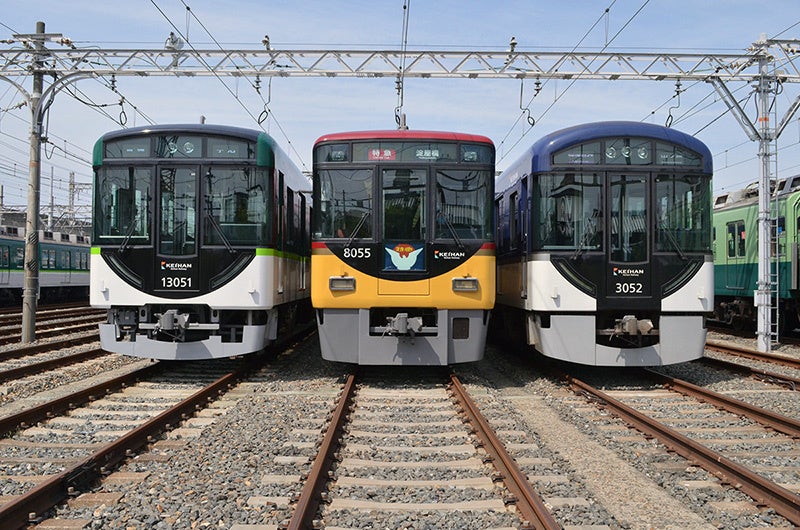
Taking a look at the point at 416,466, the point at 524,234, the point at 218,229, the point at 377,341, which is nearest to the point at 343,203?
the point at 218,229

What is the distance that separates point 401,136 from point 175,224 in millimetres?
3321

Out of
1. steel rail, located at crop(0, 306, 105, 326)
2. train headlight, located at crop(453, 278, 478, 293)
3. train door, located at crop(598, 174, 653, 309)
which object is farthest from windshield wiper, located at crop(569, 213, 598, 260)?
steel rail, located at crop(0, 306, 105, 326)

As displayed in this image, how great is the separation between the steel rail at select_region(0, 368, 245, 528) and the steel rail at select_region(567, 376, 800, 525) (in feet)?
15.4

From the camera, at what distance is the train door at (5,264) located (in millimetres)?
27328

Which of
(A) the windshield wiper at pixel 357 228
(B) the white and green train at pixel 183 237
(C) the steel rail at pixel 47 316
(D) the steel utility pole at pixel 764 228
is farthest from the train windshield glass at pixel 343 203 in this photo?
(C) the steel rail at pixel 47 316

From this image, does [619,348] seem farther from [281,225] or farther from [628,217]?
[281,225]

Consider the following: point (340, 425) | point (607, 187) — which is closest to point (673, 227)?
point (607, 187)

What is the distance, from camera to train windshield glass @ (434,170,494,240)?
926 cm

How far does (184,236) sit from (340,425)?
13.4 ft

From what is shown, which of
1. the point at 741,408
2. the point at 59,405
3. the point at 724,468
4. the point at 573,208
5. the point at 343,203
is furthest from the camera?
the point at 573,208

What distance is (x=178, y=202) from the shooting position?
9.44m

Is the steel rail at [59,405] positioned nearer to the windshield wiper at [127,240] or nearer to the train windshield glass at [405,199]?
the windshield wiper at [127,240]

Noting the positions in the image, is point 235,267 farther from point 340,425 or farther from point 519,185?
point 519,185

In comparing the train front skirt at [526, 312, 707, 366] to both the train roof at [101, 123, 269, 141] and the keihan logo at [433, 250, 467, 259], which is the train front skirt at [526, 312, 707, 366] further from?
the train roof at [101, 123, 269, 141]
